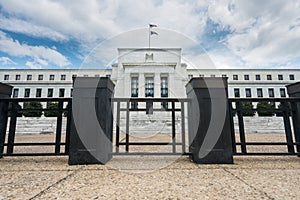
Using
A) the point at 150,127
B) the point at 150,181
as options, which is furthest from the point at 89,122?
the point at 150,127

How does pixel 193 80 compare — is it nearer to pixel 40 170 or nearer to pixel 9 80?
pixel 40 170

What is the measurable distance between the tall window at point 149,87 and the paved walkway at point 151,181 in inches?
1141

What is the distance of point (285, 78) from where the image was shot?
4047 centimetres

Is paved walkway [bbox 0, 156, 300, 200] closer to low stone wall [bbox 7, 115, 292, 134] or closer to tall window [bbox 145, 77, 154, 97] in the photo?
low stone wall [bbox 7, 115, 292, 134]

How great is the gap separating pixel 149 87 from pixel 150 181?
29.8 meters

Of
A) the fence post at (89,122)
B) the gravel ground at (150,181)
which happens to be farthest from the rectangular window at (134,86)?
the gravel ground at (150,181)

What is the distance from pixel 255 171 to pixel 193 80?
1.47m

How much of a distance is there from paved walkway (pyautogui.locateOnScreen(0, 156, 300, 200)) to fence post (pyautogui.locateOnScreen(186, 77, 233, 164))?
0.58ft

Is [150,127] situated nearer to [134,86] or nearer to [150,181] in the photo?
[150,181]

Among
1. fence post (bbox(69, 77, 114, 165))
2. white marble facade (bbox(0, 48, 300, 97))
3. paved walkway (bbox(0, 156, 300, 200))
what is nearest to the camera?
paved walkway (bbox(0, 156, 300, 200))

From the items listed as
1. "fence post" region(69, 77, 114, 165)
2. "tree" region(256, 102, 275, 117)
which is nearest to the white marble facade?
"tree" region(256, 102, 275, 117)

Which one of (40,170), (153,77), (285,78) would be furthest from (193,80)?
(285,78)

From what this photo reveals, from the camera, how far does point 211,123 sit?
8.66 ft

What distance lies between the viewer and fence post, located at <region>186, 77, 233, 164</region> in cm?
261
